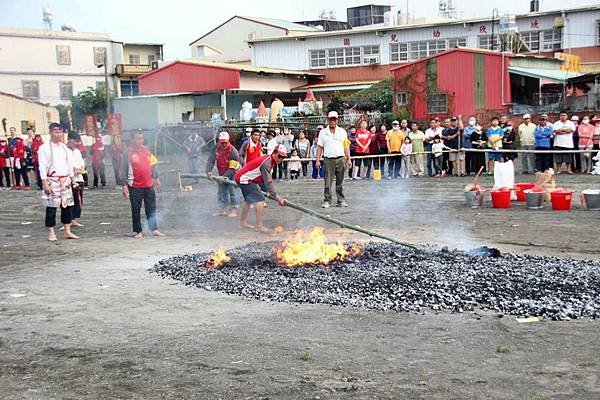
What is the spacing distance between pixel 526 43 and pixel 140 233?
35.0 meters

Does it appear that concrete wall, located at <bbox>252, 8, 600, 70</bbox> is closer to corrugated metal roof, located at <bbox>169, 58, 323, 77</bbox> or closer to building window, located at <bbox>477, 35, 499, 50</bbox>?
building window, located at <bbox>477, 35, 499, 50</bbox>

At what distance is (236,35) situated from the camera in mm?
57531

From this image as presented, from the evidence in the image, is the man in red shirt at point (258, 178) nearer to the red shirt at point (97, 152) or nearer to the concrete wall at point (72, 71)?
the red shirt at point (97, 152)

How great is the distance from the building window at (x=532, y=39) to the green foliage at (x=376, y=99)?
1009cm

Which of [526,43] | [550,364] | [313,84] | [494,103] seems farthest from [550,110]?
[550,364]

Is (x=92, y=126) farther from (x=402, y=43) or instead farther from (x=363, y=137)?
(x=402, y=43)

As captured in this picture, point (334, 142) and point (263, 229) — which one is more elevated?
point (334, 142)

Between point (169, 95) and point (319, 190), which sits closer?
point (319, 190)

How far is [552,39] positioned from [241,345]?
129 ft

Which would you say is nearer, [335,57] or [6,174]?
[6,174]

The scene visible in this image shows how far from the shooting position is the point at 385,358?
552cm

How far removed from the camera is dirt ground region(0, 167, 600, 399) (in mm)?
4930

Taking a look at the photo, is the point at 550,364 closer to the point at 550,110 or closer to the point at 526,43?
the point at 550,110

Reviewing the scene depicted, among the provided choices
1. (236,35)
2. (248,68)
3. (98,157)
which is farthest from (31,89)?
(98,157)
